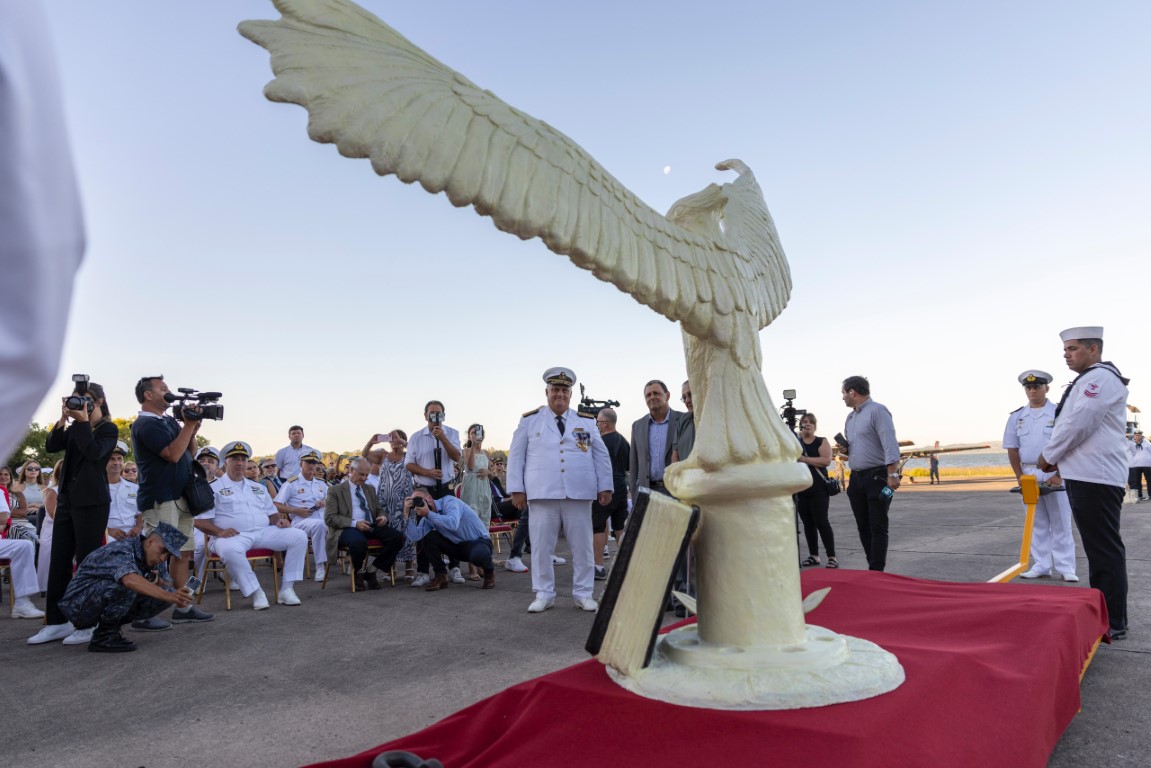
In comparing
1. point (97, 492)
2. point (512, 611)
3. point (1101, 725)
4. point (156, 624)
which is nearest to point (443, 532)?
point (512, 611)

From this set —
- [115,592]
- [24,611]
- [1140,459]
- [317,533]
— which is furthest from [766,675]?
[1140,459]

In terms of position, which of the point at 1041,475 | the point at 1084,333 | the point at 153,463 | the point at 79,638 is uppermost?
the point at 1084,333

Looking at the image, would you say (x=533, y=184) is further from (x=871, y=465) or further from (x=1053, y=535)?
(x=1053, y=535)

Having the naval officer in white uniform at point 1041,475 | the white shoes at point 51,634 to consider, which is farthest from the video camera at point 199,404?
the naval officer in white uniform at point 1041,475

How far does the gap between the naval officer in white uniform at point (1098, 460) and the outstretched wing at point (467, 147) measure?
10.5 feet

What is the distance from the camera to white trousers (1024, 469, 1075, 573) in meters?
5.91

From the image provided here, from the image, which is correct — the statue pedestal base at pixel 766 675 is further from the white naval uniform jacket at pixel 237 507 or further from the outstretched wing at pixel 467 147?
the white naval uniform jacket at pixel 237 507

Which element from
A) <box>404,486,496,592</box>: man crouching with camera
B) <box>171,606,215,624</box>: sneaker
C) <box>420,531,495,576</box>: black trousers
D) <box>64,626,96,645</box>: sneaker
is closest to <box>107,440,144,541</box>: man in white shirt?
<box>171,606,215,624</box>: sneaker

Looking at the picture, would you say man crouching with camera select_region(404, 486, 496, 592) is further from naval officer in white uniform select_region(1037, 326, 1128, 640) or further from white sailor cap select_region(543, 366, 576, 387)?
naval officer in white uniform select_region(1037, 326, 1128, 640)

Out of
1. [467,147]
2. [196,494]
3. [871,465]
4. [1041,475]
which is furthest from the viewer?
[1041,475]

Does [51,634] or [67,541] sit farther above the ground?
[67,541]

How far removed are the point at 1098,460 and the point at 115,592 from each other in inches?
243

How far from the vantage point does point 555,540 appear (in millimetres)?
5660

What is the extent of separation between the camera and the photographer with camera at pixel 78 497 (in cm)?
504
